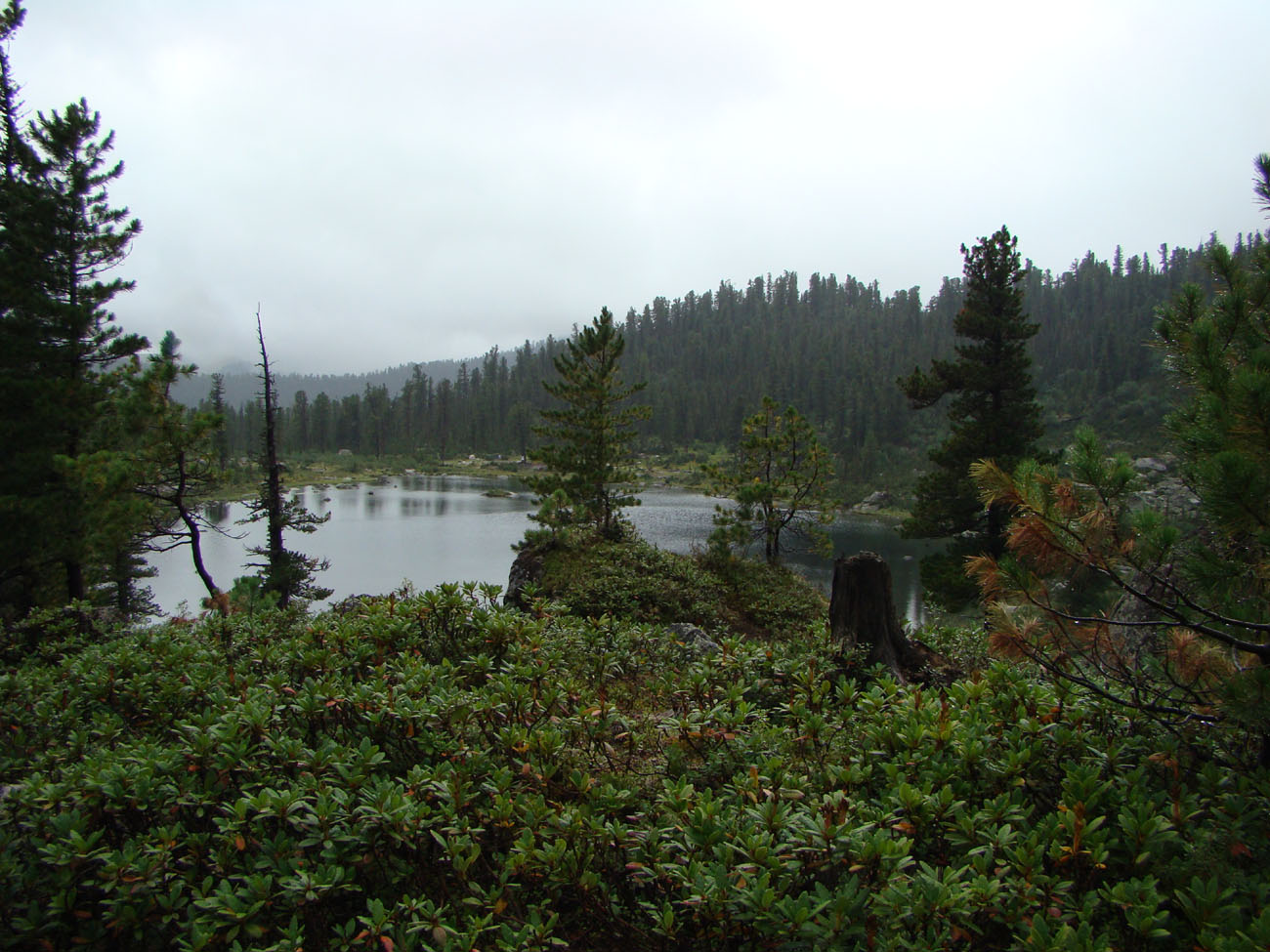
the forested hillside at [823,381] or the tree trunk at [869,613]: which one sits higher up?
the forested hillside at [823,381]

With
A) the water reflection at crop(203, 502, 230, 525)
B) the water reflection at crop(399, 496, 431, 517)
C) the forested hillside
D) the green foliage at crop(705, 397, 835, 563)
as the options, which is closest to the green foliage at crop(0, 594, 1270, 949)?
the green foliage at crop(705, 397, 835, 563)

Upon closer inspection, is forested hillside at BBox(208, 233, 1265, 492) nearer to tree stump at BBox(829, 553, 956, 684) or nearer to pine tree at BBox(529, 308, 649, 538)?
pine tree at BBox(529, 308, 649, 538)

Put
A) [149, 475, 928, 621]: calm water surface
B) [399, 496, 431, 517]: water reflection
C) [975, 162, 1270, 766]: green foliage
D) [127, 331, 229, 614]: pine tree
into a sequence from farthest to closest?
[399, 496, 431, 517]: water reflection < [149, 475, 928, 621]: calm water surface < [127, 331, 229, 614]: pine tree < [975, 162, 1270, 766]: green foliage

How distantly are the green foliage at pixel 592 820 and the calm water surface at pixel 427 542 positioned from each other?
13088mm

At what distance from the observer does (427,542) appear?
37469mm

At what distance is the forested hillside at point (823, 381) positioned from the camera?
279 feet

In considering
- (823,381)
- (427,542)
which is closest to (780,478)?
(427,542)

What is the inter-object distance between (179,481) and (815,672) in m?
15.4

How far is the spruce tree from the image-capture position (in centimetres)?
1723

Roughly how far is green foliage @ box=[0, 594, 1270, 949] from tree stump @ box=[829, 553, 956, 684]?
7.78 ft

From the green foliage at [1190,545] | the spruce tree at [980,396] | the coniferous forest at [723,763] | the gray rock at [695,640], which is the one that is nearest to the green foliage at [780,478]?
the spruce tree at [980,396]

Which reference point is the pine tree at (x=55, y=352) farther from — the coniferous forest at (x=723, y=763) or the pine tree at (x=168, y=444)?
the coniferous forest at (x=723, y=763)

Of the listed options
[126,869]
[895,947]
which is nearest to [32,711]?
[126,869]

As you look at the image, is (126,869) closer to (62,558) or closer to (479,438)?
(62,558)
